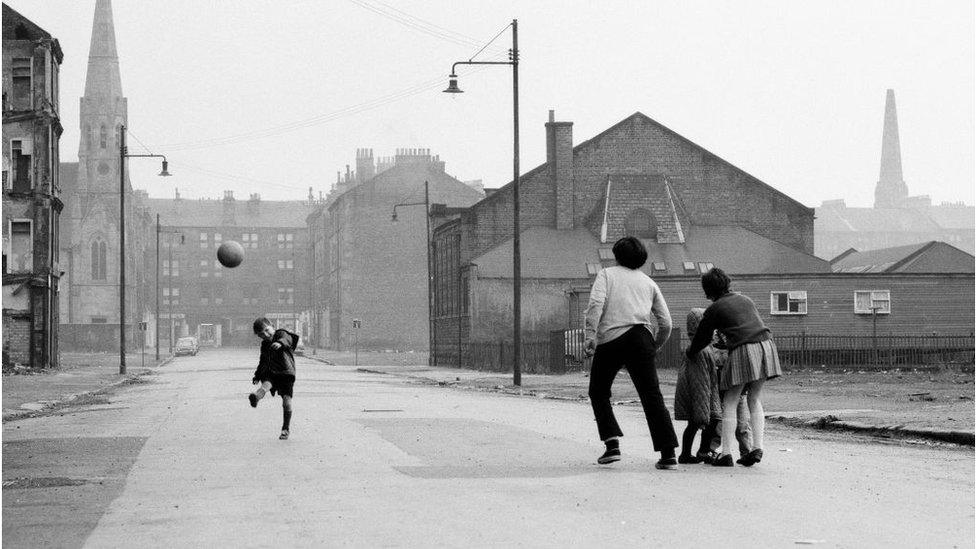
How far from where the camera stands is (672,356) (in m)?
42.9

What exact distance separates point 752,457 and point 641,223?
48.2m

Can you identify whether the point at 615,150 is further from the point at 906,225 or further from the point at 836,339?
the point at 906,225

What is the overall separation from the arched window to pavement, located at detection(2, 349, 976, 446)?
1794 cm

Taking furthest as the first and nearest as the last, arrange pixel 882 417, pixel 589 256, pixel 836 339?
pixel 589 256 < pixel 836 339 < pixel 882 417

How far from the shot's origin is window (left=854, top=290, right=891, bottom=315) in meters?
47.5

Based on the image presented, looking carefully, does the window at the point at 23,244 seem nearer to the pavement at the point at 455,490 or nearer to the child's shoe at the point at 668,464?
the pavement at the point at 455,490

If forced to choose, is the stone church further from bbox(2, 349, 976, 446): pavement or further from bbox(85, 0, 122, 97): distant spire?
bbox(2, 349, 976, 446): pavement

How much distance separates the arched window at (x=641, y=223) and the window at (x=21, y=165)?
25.0 m

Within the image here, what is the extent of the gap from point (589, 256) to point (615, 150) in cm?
567

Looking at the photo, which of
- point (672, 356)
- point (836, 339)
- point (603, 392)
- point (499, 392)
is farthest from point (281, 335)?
point (836, 339)

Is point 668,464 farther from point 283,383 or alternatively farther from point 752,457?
point 283,383

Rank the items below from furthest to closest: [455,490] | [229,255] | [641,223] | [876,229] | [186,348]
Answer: [876,229] < [186,348] < [641,223] < [229,255] < [455,490]

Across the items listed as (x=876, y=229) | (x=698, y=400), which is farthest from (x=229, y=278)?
(x=698, y=400)

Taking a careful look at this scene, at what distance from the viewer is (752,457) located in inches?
411
